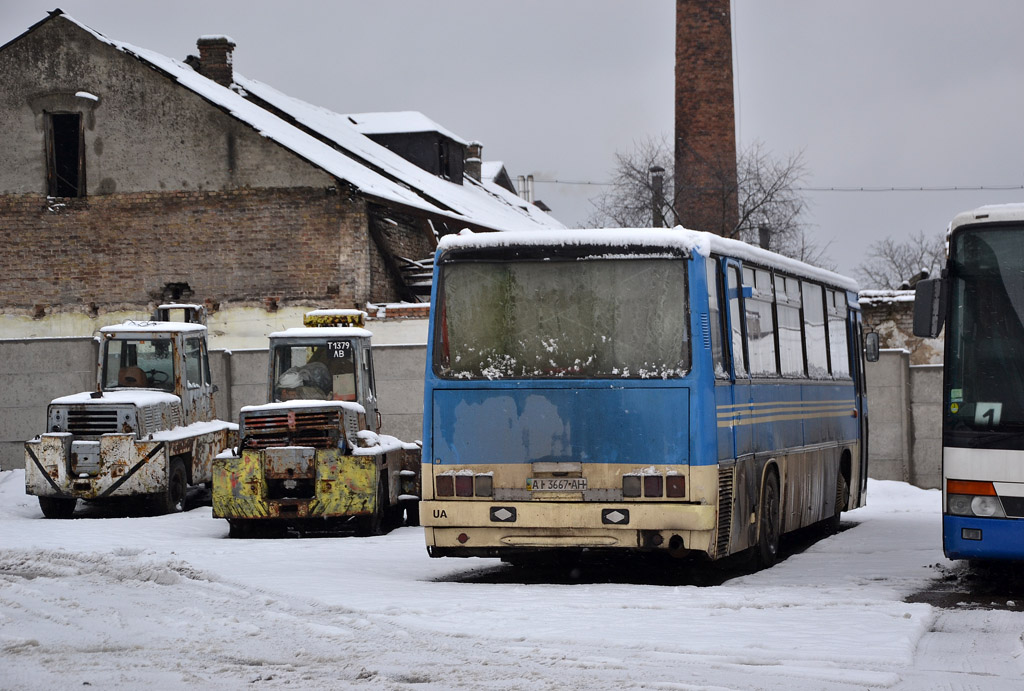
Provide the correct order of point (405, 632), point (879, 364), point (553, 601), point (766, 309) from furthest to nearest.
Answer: point (879, 364), point (766, 309), point (553, 601), point (405, 632)

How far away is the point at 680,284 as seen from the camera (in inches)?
469

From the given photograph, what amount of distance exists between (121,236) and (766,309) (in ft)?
68.9

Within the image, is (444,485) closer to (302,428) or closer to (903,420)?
(302,428)

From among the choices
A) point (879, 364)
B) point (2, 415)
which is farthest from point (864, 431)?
point (2, 415)

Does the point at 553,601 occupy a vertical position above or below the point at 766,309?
below

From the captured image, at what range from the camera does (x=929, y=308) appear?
1128 centimetres

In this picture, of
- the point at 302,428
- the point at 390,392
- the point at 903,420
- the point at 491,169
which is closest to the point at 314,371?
the point at 302,428

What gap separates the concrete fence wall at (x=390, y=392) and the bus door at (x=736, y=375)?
11.5m

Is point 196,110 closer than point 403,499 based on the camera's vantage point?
No

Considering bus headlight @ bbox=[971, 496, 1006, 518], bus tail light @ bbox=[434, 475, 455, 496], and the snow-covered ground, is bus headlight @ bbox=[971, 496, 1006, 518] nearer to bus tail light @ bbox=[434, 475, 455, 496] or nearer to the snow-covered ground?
the snow-covered ground

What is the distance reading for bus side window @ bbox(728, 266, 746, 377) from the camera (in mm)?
12641

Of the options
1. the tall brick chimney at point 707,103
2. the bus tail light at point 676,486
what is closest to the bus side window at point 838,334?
the bus tail light at point 676,486

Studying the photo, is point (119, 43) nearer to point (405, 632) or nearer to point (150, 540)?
point (150, 540)

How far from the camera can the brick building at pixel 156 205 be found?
31.1 meters
